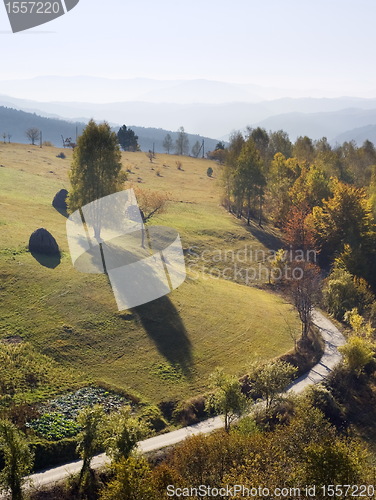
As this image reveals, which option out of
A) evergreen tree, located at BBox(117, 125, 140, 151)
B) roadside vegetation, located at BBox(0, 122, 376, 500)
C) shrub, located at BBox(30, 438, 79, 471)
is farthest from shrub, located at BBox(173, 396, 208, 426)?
evergreen tree, located at BBox(117, 125, 140, 151)

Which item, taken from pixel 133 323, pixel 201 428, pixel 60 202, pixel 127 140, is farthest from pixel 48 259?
pixel 127 140

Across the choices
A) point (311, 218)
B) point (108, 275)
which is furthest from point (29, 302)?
point (311, 218)

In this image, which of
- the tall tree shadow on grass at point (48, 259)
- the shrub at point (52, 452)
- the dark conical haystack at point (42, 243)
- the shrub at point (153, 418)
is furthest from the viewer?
the dark conical haystack at point (42, 243)

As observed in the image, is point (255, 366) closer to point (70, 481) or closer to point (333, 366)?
point (333, 366)

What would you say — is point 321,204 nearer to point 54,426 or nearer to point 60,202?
point 60,202

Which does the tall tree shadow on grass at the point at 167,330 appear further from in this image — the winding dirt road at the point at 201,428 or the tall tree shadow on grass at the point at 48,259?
the tall tree shadow on grass at the point at 48,259

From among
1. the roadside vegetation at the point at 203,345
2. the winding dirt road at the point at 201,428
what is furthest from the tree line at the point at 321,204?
the winding dirt road at the point at 201,428
